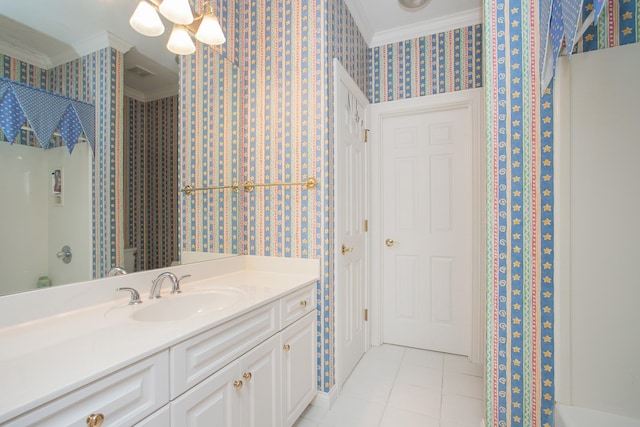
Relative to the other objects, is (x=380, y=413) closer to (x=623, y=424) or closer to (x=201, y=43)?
(x=623, y=424)

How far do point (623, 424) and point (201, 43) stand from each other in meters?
2.56

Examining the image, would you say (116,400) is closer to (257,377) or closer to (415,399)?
(257,377)

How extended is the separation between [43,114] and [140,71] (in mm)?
480

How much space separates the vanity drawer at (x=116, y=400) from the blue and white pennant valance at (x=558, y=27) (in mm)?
1318

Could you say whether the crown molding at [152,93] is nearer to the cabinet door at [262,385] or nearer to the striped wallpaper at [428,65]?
the cabinet door at [262,385]

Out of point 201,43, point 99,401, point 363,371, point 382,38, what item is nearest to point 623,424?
point 363,371

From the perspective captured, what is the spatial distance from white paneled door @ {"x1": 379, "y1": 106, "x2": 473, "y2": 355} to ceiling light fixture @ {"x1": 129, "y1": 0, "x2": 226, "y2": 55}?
5.30ft

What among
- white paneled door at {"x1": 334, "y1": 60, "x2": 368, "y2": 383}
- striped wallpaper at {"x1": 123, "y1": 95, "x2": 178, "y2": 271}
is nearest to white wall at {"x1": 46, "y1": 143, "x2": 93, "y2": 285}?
striped wallpaper at {"x1": 123, "y1": 95, "x2": 178, "y2": 271}

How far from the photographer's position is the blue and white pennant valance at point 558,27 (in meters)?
0.75

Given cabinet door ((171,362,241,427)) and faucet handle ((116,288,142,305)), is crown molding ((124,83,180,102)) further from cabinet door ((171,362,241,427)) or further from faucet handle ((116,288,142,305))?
cabinet door ((171,362,241,427))

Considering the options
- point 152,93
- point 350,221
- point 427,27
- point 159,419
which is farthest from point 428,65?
point 159,419

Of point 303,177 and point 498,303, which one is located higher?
point 303,177

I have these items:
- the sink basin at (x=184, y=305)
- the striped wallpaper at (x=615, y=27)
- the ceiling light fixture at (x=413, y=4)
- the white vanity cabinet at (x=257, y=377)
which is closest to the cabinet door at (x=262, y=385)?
the white vanity cabinet at (x=257, y=377)

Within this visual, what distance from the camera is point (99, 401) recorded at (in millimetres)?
679
